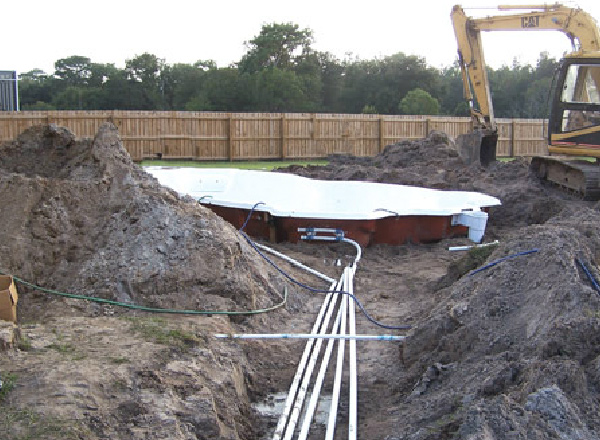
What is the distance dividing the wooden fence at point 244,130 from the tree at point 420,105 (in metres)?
11.7

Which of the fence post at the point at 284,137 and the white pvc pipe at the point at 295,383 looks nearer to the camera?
the white pvc pipe at the point at 295,383

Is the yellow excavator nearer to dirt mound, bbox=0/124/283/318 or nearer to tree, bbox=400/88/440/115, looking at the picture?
dirt mound, bbox=0/124/283/318

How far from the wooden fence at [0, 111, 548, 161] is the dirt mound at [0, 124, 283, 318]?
18.2 meters

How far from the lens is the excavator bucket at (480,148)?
754 inches

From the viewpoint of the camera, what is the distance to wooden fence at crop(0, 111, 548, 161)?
25.2 m

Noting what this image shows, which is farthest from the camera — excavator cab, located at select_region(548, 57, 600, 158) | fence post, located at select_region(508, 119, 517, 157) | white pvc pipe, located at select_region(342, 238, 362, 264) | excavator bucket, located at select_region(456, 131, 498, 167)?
fence post, located at select_region(508, 119, 517, 157)

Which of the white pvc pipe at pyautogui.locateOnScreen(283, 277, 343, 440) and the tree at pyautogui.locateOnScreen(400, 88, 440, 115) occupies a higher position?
the tree at pyautogui.locateOnScreen(400, 88, 440, 115)

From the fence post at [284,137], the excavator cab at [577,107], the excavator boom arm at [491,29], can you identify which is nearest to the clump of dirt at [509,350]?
the excavator cab at [577,107]

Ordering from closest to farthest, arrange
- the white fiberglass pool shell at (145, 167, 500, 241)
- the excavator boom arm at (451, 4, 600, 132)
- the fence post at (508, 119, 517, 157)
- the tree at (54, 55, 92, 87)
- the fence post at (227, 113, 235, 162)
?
the white fiberglass pool shell at (145, 167, 500, 241) → the excavator boom arm at (451, 4, 600, 132) → the fence post at (227, 113, 235, 162) → the fence post at (508, 119, 517, 157) → the tree at (54, 55, 92, 87)

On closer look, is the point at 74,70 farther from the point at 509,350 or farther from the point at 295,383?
the point at 509,350

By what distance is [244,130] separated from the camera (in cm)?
2769

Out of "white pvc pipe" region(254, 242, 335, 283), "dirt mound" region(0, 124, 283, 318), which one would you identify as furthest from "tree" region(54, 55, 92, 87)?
"dirt mound" region(0, 124, 283, 318)

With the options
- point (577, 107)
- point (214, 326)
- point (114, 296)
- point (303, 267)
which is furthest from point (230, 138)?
point (214, 326)

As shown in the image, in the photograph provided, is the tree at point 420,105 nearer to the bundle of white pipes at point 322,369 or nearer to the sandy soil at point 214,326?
the sandy soil at point 214,326
